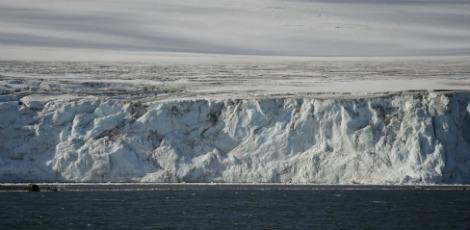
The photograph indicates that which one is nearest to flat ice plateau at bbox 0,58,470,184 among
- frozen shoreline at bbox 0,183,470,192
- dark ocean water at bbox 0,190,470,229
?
frozen shoreline at bbox 0,183,470,192

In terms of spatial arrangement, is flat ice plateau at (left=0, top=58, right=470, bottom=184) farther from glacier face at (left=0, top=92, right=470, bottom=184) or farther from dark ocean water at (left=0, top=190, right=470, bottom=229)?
dark ocean water at (left=0, top=190, right=470, bottom=229)

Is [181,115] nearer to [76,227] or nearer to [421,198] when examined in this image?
[421,198]

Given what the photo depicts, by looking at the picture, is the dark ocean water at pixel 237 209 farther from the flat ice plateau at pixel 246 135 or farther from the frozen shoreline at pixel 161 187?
the flat ice plateau at pixel 246 135

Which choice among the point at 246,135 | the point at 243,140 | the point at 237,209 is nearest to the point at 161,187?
the point at 243,140

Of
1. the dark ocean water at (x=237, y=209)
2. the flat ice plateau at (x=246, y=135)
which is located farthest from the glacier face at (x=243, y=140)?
the dark ocean water at (x=237, y=209)

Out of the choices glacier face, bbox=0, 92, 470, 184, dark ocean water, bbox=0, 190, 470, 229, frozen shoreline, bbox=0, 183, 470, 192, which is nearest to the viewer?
dark ocean water, bbox=0, 190, 470, 229
